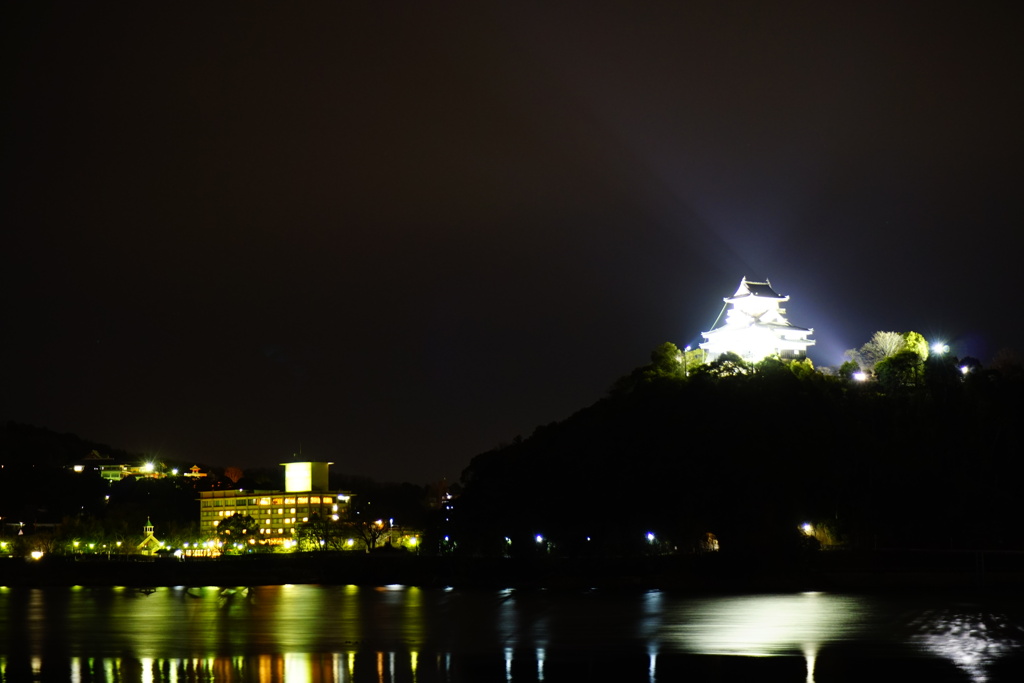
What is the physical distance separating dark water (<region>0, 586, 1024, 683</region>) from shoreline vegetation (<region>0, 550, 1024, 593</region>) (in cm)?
389

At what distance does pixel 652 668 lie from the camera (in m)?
17.8

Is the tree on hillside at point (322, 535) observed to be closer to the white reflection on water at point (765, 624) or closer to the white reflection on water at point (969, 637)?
the white reflection on water at point (765, 624)

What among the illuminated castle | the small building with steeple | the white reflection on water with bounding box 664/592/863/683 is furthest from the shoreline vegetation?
the illuminated castle

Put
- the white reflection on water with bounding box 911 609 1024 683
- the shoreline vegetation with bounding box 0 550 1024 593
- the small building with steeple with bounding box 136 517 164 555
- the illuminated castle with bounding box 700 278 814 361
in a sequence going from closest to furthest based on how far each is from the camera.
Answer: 1. the white reflection on water with bounding box 911 609 1024 683
2. the shoreline vegetation with bounding box 0 550 1024 593
3. the illuminated castle with bounding box 700 278 814 361
4. the small building with steeple with bounding box 136 517 164 555

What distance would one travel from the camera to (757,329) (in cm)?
7788

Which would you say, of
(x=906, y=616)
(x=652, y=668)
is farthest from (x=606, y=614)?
(x=652, y=668)

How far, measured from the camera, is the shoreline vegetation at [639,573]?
38.2 metres

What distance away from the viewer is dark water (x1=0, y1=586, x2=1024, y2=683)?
17547 mm

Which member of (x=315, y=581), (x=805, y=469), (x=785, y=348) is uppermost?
(x=785, y=348)

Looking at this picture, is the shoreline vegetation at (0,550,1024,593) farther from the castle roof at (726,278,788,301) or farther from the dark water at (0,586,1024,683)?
the castle roof at (726,278,788,301)

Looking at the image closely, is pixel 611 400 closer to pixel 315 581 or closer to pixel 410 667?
pixel 315 581

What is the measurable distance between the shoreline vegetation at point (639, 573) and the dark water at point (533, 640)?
12.8 ft

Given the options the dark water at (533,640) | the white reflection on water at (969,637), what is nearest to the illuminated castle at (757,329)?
the dark water at (533,640)

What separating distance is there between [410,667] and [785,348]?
6361 centimetres
